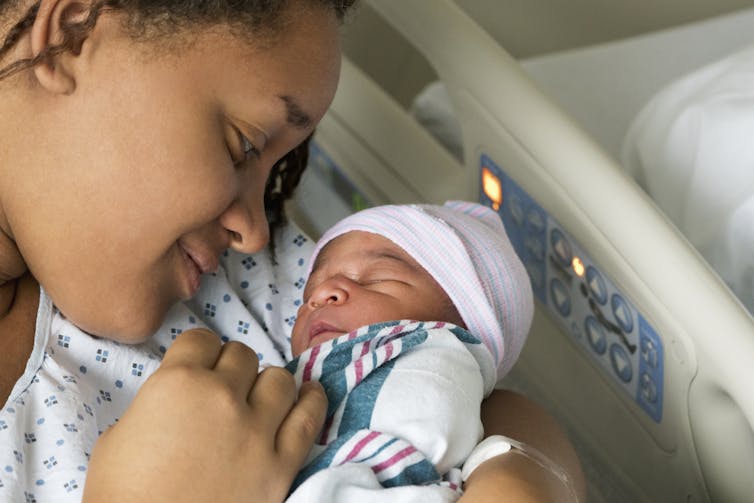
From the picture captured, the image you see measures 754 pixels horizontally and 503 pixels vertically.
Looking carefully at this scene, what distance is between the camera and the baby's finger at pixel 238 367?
112cm

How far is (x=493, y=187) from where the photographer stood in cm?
170

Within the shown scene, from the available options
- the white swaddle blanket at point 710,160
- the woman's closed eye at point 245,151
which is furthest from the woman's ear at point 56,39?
the white swaddle blanket at point 710,160

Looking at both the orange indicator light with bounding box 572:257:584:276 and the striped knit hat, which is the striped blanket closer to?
the striped knit hat

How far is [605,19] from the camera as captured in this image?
247 centimetres

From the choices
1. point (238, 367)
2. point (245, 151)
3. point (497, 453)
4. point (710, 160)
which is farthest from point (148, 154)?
point (710, 160)

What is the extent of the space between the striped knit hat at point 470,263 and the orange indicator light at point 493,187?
0.18 metres

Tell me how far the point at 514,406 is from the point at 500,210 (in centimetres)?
40

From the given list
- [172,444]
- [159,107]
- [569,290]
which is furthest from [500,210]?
[172,444]

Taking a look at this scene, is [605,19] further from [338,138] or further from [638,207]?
[638,207]

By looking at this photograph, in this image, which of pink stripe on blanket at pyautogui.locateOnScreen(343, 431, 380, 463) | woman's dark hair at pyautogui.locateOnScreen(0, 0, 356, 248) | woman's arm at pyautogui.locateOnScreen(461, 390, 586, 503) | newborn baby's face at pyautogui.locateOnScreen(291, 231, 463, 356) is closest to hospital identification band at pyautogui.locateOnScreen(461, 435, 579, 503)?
woman's arm at pyautogui.locateOnScreen(461, 390, 586, 503)

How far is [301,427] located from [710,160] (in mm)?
827

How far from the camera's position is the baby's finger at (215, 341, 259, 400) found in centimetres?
112

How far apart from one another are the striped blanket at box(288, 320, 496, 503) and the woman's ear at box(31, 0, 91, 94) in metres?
0.40

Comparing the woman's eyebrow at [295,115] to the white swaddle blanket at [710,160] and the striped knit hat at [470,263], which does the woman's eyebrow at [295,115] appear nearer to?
the striped knit hat at [470,263]
